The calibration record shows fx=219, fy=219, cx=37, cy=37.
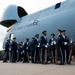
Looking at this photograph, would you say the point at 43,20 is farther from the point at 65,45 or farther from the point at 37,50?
Answer: the point at 65,45

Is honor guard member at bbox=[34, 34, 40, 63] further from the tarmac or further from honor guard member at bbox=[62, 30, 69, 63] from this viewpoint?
the tarmac

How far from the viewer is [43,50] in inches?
419

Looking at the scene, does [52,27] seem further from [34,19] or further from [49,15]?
[34,19]

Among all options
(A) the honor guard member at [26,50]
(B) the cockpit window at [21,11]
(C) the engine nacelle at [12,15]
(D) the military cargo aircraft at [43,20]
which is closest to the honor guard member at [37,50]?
(D) the military cargo aircraft at [43,20]

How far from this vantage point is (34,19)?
14766 mm

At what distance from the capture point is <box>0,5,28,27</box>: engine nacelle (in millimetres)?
17902

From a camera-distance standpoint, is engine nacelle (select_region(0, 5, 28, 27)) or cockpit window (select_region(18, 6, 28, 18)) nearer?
engine nacelle (select_region(0, 5, 28, 27))

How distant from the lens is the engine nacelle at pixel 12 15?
17.9m

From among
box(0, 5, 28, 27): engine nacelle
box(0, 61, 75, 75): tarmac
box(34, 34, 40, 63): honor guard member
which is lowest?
box(0, 61, 75, 75): tarmac

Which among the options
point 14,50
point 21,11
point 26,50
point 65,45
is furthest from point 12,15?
point 65,45

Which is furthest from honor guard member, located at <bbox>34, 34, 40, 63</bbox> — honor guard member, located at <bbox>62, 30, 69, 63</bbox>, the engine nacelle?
the engine nacelle

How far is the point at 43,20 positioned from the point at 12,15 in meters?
5.35

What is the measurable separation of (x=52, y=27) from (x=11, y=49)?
3463 mm

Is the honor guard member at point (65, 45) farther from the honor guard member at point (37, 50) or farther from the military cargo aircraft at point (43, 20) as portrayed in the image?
the honor guard member at point (37, 50)
